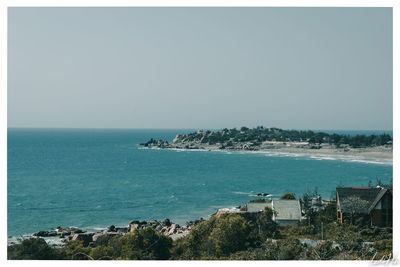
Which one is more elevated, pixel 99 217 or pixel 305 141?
pixel 305 141

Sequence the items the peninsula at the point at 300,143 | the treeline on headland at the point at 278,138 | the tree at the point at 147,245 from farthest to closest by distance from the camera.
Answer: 1. the peninsula at the point at 300,143
2. the treeline on headland at the point at 278,138
3. the tree at the point at 147,245

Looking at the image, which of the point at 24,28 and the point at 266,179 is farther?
the point at 266,179

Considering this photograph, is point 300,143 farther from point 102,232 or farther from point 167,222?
point 102,232

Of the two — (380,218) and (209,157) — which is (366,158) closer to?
(209,157)

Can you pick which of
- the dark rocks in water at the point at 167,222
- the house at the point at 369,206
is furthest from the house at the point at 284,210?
the dark rocks in water at the point at 167,222

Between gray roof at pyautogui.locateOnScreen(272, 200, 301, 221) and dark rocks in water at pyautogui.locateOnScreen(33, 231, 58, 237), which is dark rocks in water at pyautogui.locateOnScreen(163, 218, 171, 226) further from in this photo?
gray roof at pyautogui.locateOnScreen(272, 200, 301, 221)

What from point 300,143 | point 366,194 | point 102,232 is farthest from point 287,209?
point 300,143

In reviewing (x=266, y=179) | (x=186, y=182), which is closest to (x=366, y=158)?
(x=266, y=179)

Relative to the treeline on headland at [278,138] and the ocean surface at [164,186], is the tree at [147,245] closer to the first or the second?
the ocean surface at [164,186]
